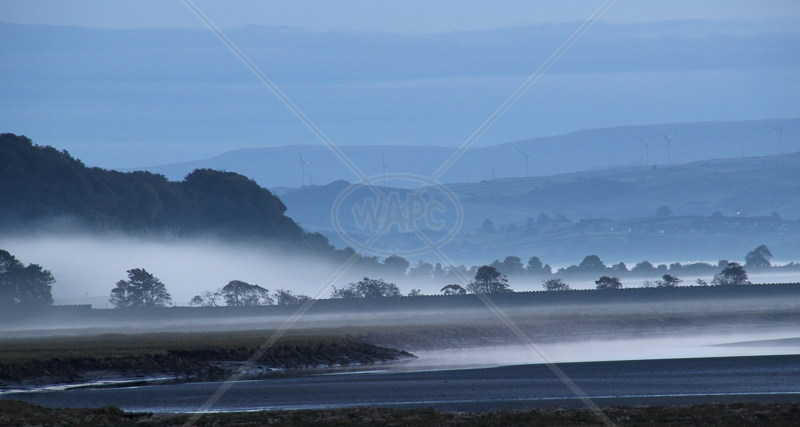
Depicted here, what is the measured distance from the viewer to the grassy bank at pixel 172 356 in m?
46.5

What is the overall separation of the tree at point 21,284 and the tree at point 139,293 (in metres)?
11.0

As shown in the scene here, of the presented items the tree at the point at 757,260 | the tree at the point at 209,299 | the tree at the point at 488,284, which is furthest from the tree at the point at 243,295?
the tree at the point at 757,260

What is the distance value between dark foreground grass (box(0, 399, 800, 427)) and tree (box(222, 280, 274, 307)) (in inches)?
3731

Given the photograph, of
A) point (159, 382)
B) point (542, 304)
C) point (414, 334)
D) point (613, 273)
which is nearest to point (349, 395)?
point (159, 382)

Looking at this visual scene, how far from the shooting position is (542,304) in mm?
103938

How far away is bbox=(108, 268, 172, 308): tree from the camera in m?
121

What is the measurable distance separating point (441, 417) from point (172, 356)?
29798mm

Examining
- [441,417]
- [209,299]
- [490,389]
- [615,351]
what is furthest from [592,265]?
[441,417]

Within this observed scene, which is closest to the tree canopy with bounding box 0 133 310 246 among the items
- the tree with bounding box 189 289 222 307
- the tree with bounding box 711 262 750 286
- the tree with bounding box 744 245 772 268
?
the tree with bounding box 189 289 222 307

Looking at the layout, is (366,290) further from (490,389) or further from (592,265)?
(490,389)

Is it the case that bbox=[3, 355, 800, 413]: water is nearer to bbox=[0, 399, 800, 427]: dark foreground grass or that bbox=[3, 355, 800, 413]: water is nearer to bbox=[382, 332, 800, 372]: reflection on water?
bbox=[0, 399, 800, 427]: dark foreground grass

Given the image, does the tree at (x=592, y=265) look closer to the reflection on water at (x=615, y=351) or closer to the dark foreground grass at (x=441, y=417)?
the reflection on water at (x=615, y=351)

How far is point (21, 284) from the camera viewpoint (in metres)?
112

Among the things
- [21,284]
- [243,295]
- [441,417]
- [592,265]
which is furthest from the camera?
[592,265]
